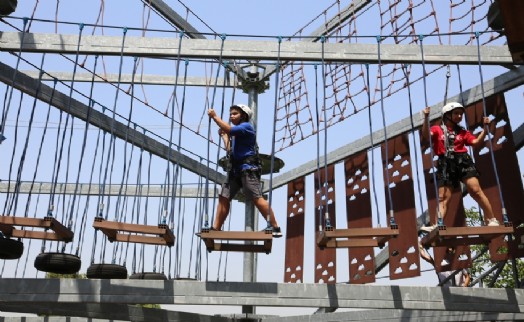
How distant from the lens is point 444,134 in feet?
18.7

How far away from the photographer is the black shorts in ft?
18.1

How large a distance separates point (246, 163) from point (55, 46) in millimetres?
2452

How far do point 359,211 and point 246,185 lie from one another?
10.0 ft

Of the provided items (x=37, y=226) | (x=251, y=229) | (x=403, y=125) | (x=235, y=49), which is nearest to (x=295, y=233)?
(x=251, y=229)

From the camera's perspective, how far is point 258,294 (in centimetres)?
496

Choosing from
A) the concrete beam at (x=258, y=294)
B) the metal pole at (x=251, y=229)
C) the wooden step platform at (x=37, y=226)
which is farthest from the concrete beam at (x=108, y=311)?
the metal pole at (x=251, y=229)

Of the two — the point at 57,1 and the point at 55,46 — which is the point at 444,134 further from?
the point at 57,1

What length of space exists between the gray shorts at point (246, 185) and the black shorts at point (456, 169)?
1785mm

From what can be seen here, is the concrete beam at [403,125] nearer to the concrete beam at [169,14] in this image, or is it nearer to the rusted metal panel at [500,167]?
the rusted metal panel at [500,167]

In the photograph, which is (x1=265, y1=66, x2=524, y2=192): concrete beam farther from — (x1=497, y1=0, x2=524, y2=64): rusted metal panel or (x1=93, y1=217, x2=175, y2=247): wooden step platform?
(x1=93, y1=217, x2=175, y2=247): wooden step platform

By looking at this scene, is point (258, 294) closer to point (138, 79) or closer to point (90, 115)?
point (90, 115)

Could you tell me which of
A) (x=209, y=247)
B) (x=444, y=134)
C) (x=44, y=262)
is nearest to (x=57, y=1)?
(x=44, y=262)

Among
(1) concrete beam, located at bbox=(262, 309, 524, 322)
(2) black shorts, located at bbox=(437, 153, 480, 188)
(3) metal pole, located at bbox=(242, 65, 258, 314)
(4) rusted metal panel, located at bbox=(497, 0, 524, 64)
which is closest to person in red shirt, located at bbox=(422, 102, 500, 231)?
(2) black shorts, located at bbox=(437, 153, 480, 188)

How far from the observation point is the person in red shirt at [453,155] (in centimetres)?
546
